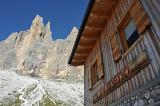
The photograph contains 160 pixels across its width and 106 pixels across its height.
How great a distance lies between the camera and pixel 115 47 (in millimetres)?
7355

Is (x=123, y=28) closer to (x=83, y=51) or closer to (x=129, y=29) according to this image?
(x=129, y=29)

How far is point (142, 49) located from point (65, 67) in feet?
365

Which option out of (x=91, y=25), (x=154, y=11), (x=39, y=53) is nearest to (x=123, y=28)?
(x=91, y=25)

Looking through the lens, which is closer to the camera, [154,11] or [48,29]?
[154,11]

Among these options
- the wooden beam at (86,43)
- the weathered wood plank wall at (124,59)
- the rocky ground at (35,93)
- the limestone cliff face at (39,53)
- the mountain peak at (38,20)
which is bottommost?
the weathered wood plank wall at (124,59)

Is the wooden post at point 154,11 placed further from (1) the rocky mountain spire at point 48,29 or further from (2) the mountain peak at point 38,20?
(2) the mountain peak at point 38,20

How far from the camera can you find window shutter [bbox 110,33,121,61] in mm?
7066

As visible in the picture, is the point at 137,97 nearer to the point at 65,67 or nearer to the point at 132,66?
the point at 132,66

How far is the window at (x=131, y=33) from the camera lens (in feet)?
21.3

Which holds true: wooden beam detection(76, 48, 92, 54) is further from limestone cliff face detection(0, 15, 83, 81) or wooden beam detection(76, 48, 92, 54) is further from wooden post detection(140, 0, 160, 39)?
limestone cliff face detection(0, 15, 83, 81)

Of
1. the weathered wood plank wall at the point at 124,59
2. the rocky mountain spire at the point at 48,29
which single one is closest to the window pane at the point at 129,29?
the weathered wood plank wall at the point at 124,59

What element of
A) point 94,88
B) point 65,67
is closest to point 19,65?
point 65,67

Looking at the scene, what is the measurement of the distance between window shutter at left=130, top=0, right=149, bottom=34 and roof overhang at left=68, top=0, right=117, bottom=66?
6.63ft

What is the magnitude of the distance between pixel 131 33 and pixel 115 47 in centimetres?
86
